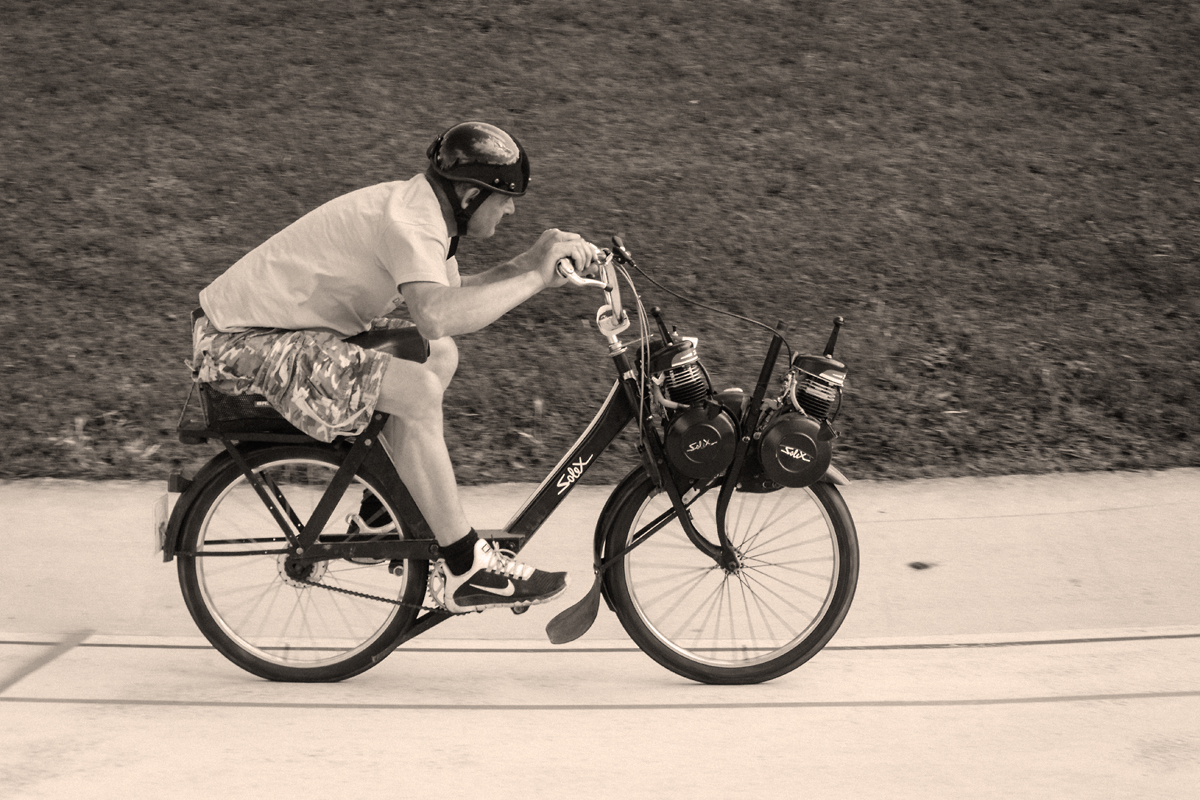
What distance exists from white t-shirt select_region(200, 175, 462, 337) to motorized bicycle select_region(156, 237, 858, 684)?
19 centimetres

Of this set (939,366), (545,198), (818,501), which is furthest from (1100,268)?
(818,501)

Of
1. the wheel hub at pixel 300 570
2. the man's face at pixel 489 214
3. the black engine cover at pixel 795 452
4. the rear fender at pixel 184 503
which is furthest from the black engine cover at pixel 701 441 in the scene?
the rear fender at pixel 184 503

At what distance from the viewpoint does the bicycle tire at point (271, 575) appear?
396cm

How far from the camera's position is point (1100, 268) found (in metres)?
7.01

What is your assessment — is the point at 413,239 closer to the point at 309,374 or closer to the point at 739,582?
Answer: the point at 309,374

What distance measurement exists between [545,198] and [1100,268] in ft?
9.63

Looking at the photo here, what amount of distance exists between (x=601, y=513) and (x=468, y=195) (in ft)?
3.28

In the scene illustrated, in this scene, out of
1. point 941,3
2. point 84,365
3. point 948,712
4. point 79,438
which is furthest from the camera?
point 941,3

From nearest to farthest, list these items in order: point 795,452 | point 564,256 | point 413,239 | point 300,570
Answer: point 413,239
point 564,256
point 795,452
point 300,570

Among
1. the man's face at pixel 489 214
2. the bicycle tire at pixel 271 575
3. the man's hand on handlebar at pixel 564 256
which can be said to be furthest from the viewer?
the bicycle tire at pixel 271 575

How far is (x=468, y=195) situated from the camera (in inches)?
150

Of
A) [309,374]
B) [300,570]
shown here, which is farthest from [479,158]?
[300,570]

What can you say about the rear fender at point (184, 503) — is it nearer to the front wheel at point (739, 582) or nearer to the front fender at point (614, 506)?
the front fender at point (614, 506)

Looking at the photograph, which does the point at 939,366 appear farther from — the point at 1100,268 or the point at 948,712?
the point at 948,712
